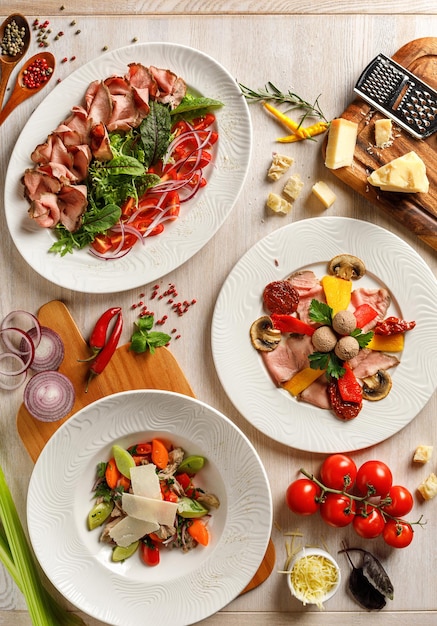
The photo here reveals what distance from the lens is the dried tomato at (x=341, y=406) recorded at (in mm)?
2785

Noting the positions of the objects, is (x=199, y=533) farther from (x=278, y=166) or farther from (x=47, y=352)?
(x=278, y=166)

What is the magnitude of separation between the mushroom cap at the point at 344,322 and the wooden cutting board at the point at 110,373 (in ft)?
2.43

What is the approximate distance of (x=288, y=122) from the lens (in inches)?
115

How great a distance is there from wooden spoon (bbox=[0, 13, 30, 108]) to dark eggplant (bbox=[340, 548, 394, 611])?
276 cm

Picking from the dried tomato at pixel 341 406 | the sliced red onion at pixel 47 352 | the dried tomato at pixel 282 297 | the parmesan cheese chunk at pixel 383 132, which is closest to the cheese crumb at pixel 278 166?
the parmesan cheese chunk at pixel 383 132

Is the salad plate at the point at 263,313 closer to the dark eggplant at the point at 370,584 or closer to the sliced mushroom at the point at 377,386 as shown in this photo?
the sliced mushroom at the point at 377,386

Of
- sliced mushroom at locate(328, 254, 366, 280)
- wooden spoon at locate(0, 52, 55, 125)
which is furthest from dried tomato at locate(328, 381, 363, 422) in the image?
wooden spoon at locate(0, 52, 55, 125)

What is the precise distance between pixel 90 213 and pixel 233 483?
1.38 metres

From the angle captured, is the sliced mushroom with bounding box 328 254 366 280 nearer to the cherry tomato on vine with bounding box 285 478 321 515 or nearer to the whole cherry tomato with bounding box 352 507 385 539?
the cherry tomato on vine with bounding box 285 478 321 515

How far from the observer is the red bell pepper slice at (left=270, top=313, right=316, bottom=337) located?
280 cm

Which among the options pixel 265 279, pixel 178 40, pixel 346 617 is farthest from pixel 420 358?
pixel 178 40

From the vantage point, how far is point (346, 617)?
2.92 metres

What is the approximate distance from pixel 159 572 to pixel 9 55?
253 centimetres

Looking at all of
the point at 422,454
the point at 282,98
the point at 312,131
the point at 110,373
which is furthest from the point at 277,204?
the point at 422,454
